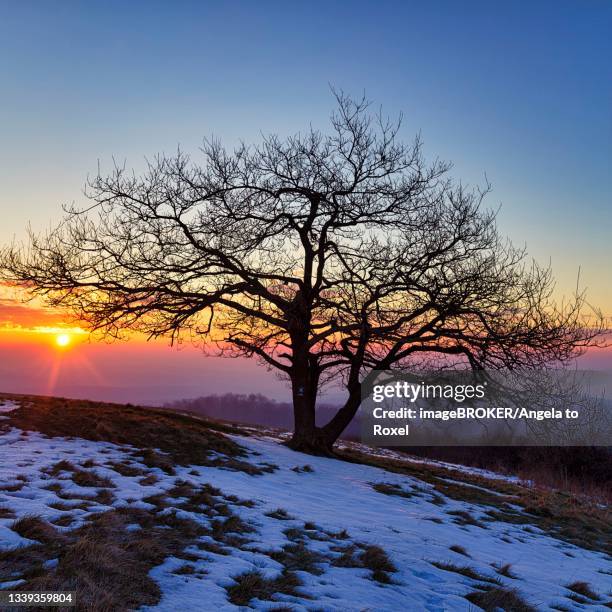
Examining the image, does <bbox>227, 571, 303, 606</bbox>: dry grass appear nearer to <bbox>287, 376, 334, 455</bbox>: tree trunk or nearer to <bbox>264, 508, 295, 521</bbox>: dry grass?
<bbox>264, 508, 295, 521</bbox>: dry grass

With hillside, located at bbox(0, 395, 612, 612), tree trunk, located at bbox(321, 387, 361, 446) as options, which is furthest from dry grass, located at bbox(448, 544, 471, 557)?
tree trunk, located at bbox(321, 387, 361, 446)

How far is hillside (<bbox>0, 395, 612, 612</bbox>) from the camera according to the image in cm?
471

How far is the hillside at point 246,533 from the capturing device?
15.4ft

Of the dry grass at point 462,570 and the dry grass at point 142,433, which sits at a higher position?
the dry grass at point 142,433

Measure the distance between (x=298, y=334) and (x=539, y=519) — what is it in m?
7.59

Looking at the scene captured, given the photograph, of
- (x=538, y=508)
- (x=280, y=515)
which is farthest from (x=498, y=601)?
(x=538, y=508)

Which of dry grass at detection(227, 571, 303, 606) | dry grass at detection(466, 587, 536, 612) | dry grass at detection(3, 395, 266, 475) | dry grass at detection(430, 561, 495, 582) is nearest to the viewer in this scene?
dry grass at detection(227, 571, 303, 606)

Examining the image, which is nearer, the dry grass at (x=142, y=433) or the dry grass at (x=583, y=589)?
the dry grass at (x=583, y=589)

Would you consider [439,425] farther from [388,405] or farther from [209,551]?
[209,551]

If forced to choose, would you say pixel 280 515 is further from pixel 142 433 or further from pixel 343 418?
pixel 343 418

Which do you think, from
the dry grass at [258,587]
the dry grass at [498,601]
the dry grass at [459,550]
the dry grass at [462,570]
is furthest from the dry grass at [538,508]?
the dry grass at [258,587]

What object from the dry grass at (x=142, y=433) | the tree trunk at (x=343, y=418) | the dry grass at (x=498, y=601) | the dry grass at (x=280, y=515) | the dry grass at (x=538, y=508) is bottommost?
the dry grass at (x=538, y=508)

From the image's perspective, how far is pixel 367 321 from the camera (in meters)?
13.0

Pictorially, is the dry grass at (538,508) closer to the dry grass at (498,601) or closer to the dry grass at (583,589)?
the dry grass at (583,589)
